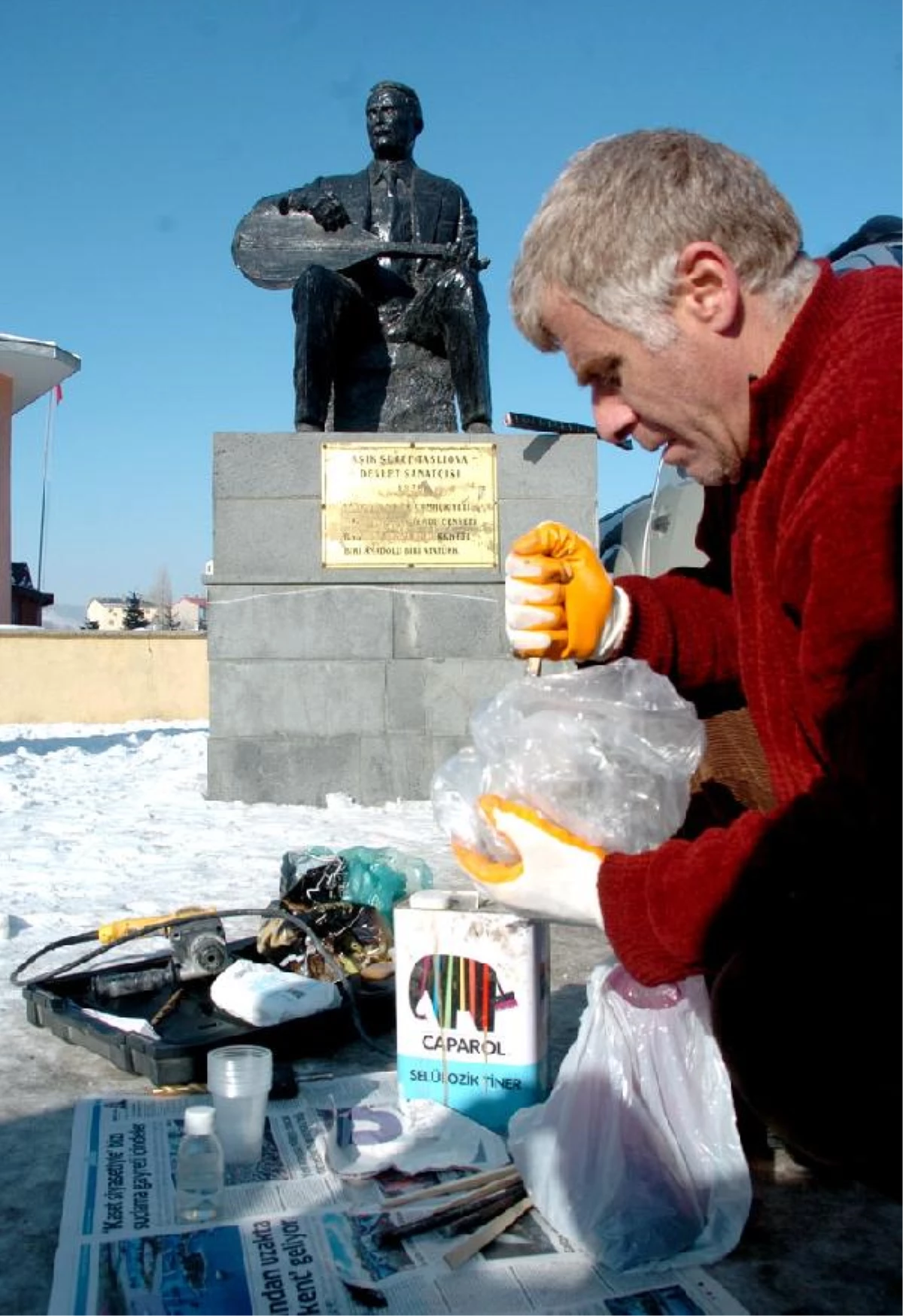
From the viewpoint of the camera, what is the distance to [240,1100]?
69.9 inches

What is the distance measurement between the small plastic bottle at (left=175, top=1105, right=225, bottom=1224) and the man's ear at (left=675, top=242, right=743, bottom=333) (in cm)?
129

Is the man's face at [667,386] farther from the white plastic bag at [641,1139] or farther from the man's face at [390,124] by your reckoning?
the man's face at [390,124]

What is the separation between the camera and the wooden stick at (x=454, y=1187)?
64.1 inches

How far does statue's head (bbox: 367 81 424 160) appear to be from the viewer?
6.33m

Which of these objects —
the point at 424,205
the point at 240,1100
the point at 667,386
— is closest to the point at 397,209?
the point at 424,205

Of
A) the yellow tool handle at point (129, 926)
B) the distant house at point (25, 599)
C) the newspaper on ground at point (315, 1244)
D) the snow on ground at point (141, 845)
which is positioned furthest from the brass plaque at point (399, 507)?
the distant house at point (25, 599)

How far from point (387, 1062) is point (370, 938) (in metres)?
0.57

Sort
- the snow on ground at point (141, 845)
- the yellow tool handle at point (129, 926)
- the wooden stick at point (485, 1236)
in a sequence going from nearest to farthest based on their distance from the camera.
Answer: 1. the wooden stick at point (485, 1236)
2. the yellow tool handle at point (129, 926)
3. the snow on ground at point (141, 845)

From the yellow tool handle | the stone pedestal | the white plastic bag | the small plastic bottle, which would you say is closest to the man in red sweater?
the white plastic bag

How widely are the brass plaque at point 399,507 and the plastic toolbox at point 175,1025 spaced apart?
11.0 feet

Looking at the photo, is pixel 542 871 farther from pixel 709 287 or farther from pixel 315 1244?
pixel 709 287

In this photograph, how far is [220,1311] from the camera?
1375mm

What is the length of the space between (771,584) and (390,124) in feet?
18.6

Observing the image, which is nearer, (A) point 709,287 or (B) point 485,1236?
(A) point 709,287
